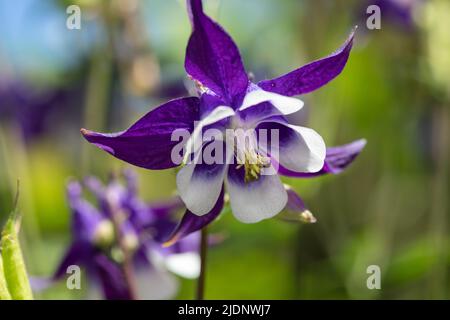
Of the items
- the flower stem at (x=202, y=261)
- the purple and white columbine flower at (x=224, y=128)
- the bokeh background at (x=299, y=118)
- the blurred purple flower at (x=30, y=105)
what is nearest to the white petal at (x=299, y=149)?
the purple and white columbine flower at (x=224, y=128)

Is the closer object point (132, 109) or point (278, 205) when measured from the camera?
point (278, 205)

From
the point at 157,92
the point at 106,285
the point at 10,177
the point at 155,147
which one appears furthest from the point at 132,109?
the point at 155,147

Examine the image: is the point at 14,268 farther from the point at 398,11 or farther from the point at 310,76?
the point at 398,11

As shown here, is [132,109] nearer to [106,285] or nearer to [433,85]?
[433,85]

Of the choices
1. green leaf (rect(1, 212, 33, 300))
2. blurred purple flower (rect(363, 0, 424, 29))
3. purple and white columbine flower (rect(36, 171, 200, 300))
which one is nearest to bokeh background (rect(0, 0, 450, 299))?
blurred purple flower (rect(363, 0, 424, 29))

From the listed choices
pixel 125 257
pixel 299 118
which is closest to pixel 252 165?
pixel 125 257

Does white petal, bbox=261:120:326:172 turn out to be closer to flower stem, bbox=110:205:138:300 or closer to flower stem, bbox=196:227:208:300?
flower stem, bbox=196:227:208:300

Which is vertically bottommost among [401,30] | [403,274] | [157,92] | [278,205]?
[403,274]
